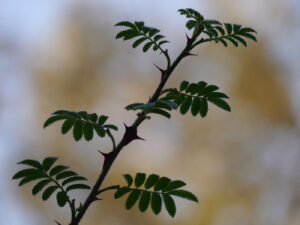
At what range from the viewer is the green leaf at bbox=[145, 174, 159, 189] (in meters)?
0.62

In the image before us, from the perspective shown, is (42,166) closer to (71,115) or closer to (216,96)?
(71,115)

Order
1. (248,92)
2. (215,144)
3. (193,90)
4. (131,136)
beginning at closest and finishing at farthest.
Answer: (131,136) < (193,90) < (215,144) < (248,92)

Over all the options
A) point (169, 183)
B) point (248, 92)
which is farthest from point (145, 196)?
point (248, 92)

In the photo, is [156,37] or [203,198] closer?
[156,37]

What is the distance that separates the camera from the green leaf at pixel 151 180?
2.03 feet

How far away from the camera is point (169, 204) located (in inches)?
23.6

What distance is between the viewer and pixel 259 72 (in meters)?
3.83

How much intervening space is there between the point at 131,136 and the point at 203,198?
2809 millimetres

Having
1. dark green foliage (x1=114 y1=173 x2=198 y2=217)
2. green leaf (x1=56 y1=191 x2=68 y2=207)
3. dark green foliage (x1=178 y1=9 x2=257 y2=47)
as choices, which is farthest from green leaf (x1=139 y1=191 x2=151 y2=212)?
dark green foliage (x1=178 y1=9 x2=257 y2=47)

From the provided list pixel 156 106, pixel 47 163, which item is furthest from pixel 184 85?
pixel 47 163

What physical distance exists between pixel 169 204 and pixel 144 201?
0.11 ft

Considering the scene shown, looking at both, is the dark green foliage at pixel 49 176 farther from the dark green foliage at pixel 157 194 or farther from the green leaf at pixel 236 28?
the green leaf at pixel 236 28

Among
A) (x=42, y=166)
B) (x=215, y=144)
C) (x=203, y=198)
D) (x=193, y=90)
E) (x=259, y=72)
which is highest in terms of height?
(x=259, y=72)

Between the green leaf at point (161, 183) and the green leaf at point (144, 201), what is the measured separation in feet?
0.05
